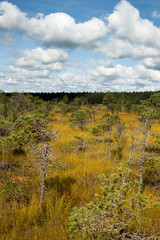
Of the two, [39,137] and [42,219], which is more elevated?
[39,137]

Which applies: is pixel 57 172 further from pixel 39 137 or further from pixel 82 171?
pixel 39 137

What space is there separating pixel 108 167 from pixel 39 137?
10.8ft

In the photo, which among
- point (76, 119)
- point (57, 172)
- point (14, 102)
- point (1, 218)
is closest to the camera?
point (1, 218)

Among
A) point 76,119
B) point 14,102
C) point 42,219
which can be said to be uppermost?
point 14,102

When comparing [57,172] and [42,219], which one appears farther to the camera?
[57,172]

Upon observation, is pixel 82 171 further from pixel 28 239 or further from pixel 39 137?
pixel 28 239

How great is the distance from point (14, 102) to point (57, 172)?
1362 cm

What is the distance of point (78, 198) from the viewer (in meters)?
3.43

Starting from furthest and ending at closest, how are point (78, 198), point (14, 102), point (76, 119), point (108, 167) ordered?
point (14, 102) → point (76, 119) → point (108, 167) → point (78, 198)

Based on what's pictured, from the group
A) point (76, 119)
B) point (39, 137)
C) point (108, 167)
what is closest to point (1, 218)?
point (39, 137)

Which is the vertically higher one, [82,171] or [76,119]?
[76,119]

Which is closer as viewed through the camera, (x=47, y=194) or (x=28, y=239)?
(x=28, y=239)

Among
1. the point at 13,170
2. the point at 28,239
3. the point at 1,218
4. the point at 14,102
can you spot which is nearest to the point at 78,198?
the point at 28,239

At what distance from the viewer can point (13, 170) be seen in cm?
486
